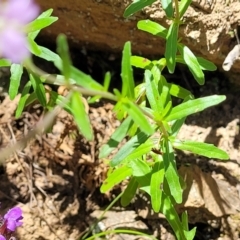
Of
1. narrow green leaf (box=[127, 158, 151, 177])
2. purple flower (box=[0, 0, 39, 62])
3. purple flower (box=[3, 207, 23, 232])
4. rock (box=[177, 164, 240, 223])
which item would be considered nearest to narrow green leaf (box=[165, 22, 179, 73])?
narrow green leaf (box=[127, 158, 151, 177])

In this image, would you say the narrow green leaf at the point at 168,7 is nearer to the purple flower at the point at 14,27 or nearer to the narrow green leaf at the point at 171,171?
the narrow green leaf at the point at 171,171

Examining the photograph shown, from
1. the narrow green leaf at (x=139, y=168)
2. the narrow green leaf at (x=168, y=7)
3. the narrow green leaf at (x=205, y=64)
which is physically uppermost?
the narrow green leaf at (x=168, y=7)

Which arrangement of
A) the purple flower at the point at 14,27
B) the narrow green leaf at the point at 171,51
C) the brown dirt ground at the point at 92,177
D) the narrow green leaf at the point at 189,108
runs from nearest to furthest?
the purple flower at the point at 14,27 < the narrow green leaf at the point at 189,108 < the narrow green leaf at the point at 171,51 < the brown dirt ground at the point at 92,177

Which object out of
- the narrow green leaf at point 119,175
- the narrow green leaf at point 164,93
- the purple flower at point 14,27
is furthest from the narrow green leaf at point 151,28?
the purple flower at point 14,27

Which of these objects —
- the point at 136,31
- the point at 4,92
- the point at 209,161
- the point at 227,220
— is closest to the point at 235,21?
the point at 136,31

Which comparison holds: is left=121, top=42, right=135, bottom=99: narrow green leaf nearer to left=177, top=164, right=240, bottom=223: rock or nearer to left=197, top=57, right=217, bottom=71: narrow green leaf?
left=197, top=57, right=217, bottom=71: narrow green leaf

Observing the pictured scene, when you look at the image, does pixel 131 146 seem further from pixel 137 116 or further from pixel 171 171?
pixel 137 116

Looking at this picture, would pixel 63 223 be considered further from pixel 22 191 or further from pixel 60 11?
pixel 60 11
